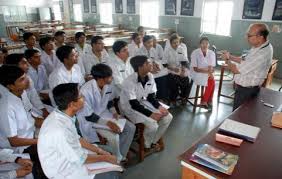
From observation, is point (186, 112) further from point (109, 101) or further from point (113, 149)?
point (113, 149)

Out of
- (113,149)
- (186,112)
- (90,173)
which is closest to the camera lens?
(90,173)

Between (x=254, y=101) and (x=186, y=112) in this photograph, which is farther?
(x=186, y=112)

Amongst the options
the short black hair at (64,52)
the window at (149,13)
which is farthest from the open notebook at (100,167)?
the window at (149,13)

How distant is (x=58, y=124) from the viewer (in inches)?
52.1

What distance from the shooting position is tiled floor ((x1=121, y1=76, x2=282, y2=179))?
226cm

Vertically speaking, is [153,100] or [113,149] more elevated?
[153,100]

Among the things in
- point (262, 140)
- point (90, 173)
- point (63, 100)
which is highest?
point (63, 100)

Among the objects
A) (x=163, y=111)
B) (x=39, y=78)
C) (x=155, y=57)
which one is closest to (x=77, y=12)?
(x=155, y=57)

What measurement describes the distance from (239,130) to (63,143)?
1.19 meters

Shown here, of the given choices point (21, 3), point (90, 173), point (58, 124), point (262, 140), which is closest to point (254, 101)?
point (262, 140)

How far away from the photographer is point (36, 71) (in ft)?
9.35

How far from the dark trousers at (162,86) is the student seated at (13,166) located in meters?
2.45

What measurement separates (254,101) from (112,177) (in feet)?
4.90

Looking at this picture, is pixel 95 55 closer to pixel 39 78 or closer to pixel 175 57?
pixel 39 78
